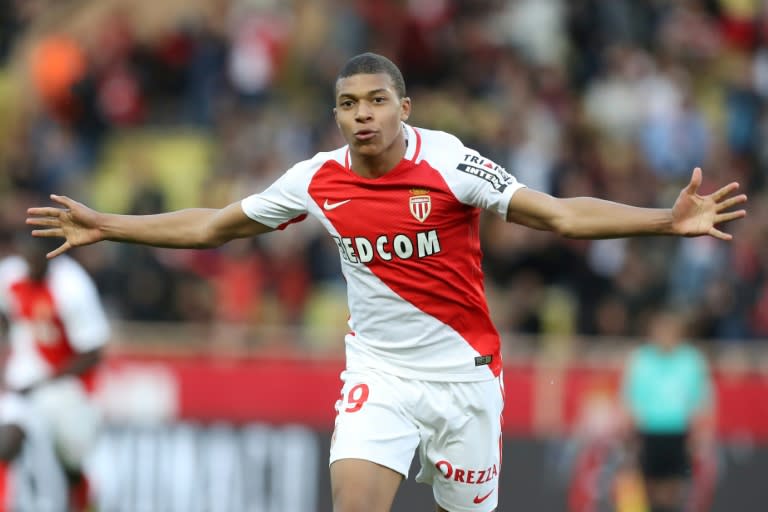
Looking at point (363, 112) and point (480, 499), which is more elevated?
point (363, 112)

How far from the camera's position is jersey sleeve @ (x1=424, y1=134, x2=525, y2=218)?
7203 millimetres

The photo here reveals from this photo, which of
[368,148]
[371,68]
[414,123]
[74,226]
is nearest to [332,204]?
[368,148]

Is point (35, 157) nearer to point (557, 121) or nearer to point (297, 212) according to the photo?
point (557, 121)

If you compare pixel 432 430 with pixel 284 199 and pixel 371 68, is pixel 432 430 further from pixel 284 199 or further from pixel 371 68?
→ pixel 371 68

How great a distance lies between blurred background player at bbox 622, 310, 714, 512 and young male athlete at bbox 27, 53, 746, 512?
6.20 m

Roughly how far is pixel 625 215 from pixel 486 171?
2.43 feet

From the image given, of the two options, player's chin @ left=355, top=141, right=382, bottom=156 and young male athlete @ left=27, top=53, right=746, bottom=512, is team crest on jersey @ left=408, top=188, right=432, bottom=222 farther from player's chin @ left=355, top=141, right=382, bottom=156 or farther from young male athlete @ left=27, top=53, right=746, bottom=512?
player's chin @ left=355, top=141, right=382, bottom=156

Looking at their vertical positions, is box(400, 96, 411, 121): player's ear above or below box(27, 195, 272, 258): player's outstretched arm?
above

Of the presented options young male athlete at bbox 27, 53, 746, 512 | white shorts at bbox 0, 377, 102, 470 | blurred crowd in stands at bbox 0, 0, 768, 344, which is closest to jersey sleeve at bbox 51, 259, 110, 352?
white shorts at bbox 0, 377, 102, 470

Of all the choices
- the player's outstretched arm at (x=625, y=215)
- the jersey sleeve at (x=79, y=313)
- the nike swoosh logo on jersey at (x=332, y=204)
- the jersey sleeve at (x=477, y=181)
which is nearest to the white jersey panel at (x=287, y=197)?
the nike swoosh logo on jersey at (x=332, y=204)

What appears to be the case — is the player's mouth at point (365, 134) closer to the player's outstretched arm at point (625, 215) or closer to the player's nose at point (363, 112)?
the player's nose at point (363, 112)

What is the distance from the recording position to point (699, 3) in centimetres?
1841

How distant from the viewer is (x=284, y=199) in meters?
7.60

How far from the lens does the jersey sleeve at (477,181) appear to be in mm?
7203
